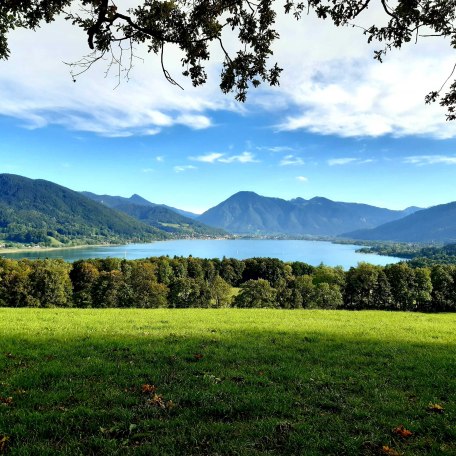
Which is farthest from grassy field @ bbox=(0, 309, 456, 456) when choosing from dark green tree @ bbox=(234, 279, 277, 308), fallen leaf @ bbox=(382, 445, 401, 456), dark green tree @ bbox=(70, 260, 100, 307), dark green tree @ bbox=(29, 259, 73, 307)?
dark green tree @ bbox=(234, 279, 277, 308)

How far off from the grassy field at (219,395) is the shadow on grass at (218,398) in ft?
0.09

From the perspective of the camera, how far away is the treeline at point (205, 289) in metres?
59.5

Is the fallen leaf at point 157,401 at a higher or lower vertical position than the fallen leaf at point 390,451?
lower

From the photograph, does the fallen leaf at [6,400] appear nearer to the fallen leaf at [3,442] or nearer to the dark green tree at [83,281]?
the fallen leaf at [3,442]

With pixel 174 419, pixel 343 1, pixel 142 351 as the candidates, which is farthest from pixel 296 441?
pixel 343 1

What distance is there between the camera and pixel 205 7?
8.10 m

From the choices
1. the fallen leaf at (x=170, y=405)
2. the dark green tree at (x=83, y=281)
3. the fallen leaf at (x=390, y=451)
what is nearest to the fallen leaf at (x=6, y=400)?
the fallen leaf at (x=170, y=405)

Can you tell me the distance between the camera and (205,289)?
76.9 meters

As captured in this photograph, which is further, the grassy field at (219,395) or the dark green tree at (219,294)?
the dark green tree at (219,294)

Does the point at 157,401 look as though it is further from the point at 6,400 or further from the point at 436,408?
the point at 436,408

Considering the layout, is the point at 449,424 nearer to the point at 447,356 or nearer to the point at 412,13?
the point at 447,356

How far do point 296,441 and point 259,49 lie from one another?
8527mm

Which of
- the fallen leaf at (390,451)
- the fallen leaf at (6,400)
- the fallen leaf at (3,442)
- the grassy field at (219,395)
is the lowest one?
the grassy field at (219,395)

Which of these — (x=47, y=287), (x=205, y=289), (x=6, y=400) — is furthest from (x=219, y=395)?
(x=205, y=289)
